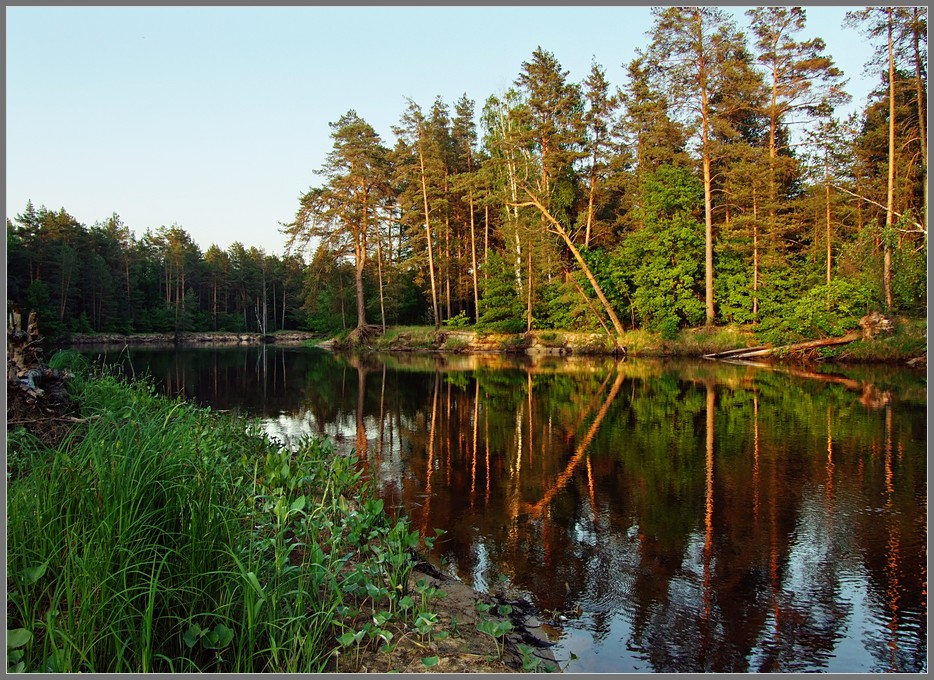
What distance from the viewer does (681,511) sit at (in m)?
5.74

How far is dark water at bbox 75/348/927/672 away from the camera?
3.47 metres

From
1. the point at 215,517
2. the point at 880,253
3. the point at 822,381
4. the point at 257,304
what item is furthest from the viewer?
the point at 257,304

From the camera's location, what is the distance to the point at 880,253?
1973 cm

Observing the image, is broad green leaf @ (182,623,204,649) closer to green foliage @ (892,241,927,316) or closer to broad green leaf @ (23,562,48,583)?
broad green leaf @ (23,562,48,583)

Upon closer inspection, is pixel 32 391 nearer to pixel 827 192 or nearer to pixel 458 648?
pixel 458 648

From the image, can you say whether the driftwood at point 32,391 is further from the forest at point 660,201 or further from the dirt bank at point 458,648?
the forest at point 660,201

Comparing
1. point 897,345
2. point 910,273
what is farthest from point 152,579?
point 897,345

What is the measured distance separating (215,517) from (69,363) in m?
9.04

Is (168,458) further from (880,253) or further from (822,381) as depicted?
(880,253)

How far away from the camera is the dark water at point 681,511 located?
11.4ft

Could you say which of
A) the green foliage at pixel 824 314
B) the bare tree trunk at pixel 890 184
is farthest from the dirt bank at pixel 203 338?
the bare tree trunk at pixel 890 184

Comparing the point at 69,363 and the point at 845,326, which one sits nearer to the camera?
the point at 69,363

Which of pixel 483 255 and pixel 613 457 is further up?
pixel 483 255

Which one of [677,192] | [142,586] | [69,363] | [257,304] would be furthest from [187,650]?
[257,304]
